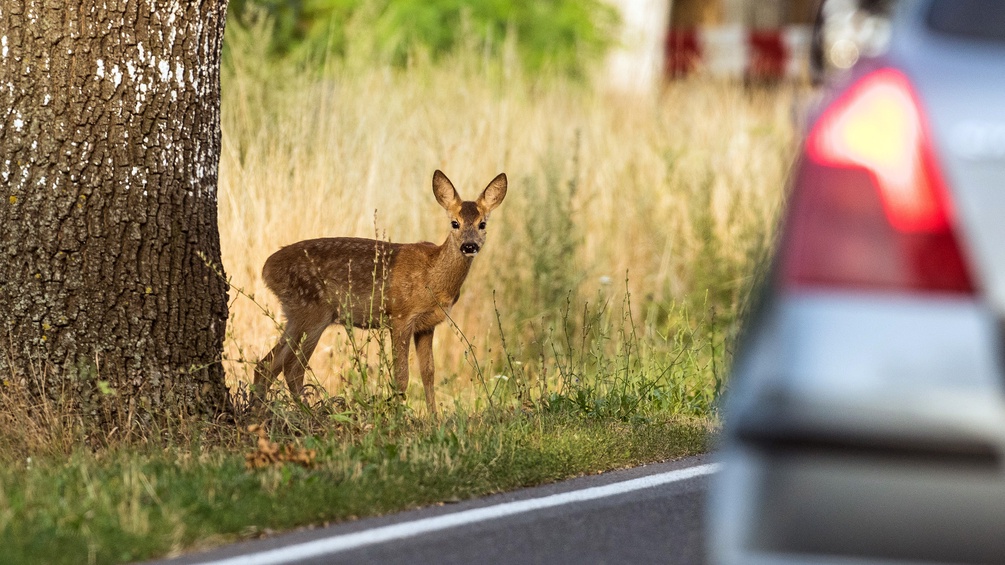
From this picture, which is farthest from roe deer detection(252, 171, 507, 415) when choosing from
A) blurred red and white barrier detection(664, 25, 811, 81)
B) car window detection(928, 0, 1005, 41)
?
blurred red and white barrier detection(664, 25, 811, 81)

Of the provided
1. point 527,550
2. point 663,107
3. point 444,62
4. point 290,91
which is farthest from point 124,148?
point 663,107

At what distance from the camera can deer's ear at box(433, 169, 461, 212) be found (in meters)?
8.99

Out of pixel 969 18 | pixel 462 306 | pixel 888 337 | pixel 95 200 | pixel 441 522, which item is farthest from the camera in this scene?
pixel 462 306

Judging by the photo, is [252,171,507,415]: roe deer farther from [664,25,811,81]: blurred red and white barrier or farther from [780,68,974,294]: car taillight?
[664,25,811,81]: blurred red and white barrier

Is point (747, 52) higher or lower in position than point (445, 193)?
higher

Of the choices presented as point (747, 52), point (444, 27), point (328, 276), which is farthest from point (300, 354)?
point (747, 52)

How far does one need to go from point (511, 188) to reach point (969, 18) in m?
8.74

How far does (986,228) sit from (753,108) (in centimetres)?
1309

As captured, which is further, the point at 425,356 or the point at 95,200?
the point at 425,356

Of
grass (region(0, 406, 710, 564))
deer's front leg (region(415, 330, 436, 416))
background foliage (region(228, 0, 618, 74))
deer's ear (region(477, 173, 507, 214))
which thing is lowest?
grass (region(0, 406, 710, 564))

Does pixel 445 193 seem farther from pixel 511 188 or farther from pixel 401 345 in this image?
pixel 511 188

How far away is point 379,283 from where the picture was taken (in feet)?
28.8

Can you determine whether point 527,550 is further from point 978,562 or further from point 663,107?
point 663,107

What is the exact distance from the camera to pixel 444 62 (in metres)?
14.3
